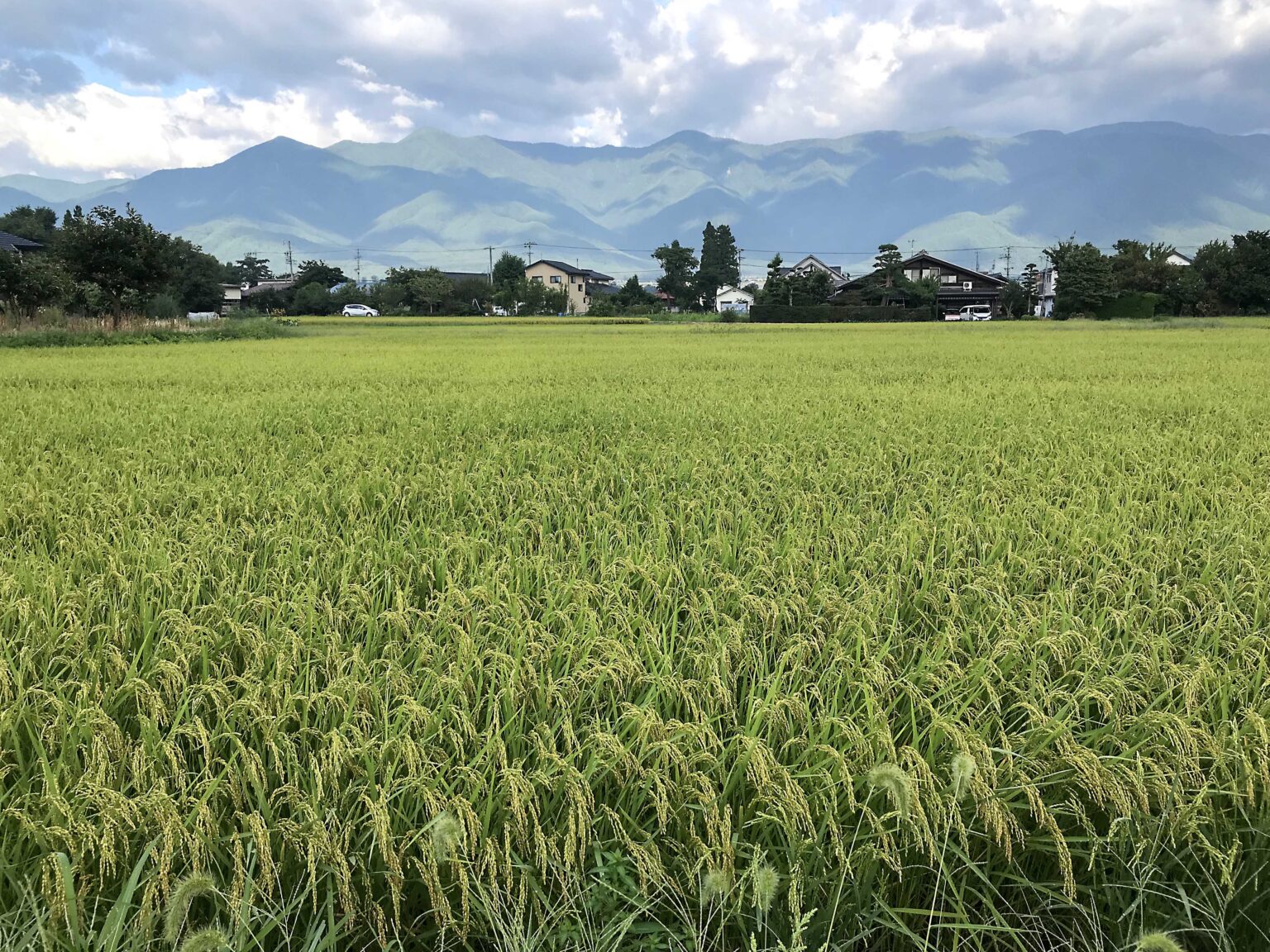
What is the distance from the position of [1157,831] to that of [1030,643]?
0.88 m

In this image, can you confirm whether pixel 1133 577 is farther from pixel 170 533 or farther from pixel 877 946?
pixel 170 533

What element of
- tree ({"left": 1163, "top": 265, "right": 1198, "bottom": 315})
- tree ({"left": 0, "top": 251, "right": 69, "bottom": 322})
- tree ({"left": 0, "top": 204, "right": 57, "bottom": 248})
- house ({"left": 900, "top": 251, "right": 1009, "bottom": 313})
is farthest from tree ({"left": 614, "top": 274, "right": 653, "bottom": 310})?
tree ({"left": 0, "top": 251, "right": 69, "bottom": 322})

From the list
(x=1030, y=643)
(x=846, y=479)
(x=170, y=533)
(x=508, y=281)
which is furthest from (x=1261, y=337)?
(x=508, y=281)

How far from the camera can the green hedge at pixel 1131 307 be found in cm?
4459

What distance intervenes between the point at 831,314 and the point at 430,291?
3712 centimetres

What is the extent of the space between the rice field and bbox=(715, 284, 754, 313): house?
87682mm

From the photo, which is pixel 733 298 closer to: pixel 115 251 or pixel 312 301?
pixel 312 301

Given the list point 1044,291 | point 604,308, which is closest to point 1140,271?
point 1044,291

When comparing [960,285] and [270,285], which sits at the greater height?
[270,285]

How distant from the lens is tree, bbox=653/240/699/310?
7669cm

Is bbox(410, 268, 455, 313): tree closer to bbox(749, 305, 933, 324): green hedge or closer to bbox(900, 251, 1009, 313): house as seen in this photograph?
bbox(749, 305, 933, 324): green hedge

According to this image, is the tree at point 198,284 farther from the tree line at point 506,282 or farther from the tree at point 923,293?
the tree at point 923,293

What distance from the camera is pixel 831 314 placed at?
5181cm

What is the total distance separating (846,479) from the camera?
4.46m
